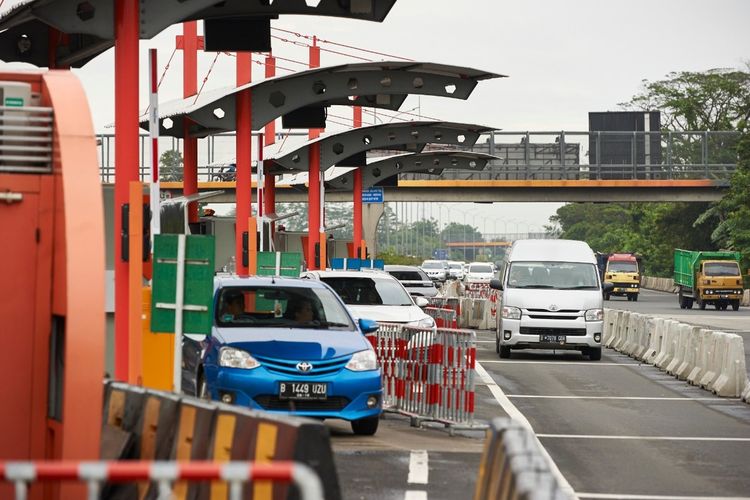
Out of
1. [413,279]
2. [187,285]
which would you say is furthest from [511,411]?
[413,279]

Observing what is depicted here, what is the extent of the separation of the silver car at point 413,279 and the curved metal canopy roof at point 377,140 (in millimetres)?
5178

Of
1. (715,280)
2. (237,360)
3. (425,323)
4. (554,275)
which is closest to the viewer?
(237,360)

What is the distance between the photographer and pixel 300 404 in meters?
15.4

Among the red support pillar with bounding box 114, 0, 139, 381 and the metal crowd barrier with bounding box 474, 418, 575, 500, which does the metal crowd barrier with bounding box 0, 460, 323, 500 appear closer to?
the metal crowd barrier with bounding box 474, 418, 575, 500

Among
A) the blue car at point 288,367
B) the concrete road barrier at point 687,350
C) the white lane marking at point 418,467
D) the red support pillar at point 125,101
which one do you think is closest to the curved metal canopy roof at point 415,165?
the concrete road barrier at point 687,350

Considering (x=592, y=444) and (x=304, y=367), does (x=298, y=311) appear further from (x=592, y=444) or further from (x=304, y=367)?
(x=592, y=444)

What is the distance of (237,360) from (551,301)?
15.5 meters

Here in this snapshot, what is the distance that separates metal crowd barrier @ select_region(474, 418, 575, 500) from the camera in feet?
20.9

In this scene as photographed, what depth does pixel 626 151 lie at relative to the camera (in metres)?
81.9

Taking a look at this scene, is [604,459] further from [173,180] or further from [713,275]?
[173,180]

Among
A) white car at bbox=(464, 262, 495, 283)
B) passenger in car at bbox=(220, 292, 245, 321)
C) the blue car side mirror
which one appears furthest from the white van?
white car at bbox=(464, 262, 495, 283)

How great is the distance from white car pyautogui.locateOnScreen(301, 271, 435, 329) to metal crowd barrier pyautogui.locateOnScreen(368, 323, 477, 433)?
460 centimetres

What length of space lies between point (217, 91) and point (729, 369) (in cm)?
1078

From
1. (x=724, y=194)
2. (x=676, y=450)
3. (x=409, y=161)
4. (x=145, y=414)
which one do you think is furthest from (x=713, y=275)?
(x=145, y=414)
